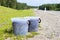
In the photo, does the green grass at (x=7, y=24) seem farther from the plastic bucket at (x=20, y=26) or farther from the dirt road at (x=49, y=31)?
the dirt road at (x=49, y=31)

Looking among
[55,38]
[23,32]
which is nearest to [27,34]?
[23,32]

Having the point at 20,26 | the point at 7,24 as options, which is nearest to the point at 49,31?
the point at 20,26

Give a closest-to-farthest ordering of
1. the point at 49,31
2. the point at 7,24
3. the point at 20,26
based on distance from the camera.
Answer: the point at 20,26 < the point at 49,31 < the point at 7,24

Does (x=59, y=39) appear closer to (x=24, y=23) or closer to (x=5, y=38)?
(x=24, y=23)

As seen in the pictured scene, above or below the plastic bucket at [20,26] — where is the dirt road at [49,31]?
below

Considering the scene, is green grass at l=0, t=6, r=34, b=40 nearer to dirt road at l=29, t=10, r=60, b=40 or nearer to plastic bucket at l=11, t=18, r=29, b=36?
plastic bucket at l=11, t=18, r=29, b=36

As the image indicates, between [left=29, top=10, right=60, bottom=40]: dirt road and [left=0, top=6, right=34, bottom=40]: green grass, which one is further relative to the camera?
[left=0, top=6, right=34, bottom=40]: green grass

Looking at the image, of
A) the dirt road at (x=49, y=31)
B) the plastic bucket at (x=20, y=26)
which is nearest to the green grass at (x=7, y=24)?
the plastic bucket at (x=20, y=26)

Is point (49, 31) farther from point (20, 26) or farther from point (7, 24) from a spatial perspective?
point (7, 24)

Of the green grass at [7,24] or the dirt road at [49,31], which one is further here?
the green grass at [7,24]

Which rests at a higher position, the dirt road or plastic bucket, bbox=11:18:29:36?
plastic bucket, bbox=11:18:29:36

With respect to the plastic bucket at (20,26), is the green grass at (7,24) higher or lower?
lower

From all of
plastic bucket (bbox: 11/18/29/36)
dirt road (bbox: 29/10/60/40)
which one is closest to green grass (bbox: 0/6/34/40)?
plastic bucket (bbox: 11/18/29/36)

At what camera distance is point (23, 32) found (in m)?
10.2
